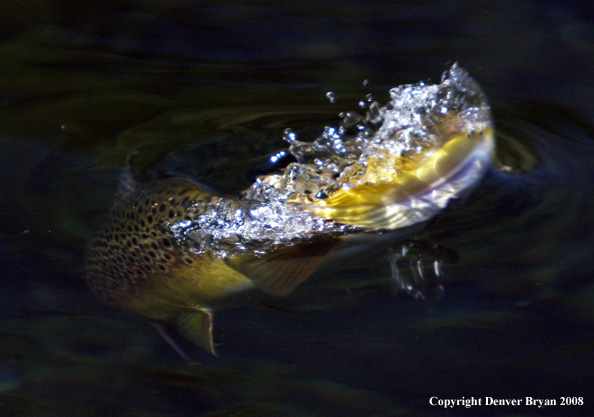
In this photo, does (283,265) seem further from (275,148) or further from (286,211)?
(275,148)

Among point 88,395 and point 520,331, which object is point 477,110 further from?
point 88,395

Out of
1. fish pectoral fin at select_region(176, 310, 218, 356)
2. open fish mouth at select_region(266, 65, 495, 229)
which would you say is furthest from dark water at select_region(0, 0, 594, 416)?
open fish mouth at select_region(266, 65, 495, 229)

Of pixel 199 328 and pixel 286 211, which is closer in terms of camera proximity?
pixel 286 211

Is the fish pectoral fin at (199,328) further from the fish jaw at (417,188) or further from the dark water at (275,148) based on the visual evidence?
the fish jaw at (417,188)

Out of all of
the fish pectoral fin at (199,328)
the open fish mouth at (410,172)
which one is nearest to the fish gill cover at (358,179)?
the open fish mouth at (410,172)

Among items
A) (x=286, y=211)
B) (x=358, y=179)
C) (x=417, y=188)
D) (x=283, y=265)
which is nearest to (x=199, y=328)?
(x=283, y=265)

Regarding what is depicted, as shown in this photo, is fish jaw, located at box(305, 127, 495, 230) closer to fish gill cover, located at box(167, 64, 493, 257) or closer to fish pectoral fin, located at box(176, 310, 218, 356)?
fish gill cover, located at box(167, 64, 493, 257)

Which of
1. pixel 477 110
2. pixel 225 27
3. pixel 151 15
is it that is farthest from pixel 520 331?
pixel 151 15
